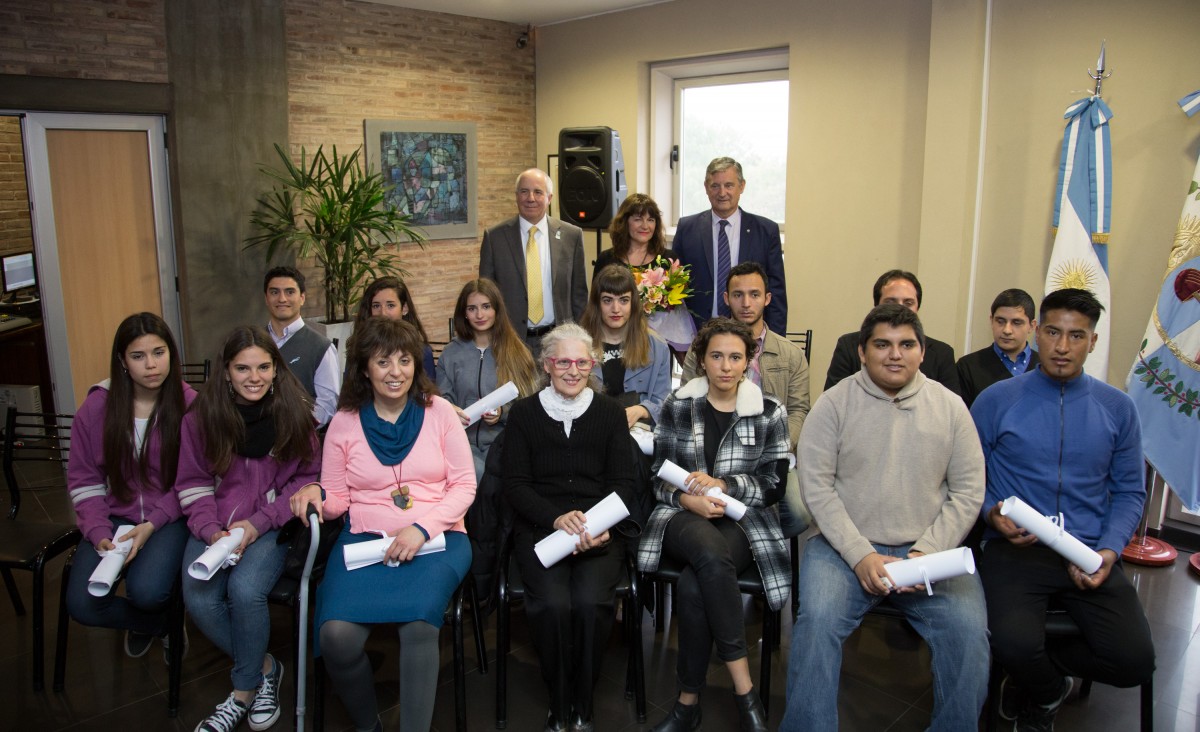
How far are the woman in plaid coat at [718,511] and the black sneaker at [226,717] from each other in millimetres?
1392

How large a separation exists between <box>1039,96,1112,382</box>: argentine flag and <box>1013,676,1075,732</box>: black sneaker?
2324mm

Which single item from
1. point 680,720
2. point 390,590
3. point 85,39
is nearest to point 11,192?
point 85,39

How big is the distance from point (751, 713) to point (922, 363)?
5.24 ft

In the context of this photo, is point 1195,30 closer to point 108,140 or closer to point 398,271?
point 398,271

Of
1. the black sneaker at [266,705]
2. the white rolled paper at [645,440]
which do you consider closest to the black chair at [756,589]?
the white rolled paper at [645,440]

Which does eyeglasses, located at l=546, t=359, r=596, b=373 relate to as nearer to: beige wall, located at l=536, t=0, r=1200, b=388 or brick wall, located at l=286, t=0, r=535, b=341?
beige wall, located at l=536, t=0, r=1200, b=388

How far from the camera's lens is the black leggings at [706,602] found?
2.77 m

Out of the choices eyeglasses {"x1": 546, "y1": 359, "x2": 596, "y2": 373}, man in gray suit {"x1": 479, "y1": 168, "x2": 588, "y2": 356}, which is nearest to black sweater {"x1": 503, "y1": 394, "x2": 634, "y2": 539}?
eyeglasses {"x1": 546, "y1": 359, "x2": 596, "y2": 373}

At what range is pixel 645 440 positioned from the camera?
10.8 feet

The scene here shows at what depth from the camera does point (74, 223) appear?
221 inches

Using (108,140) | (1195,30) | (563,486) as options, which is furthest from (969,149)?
(108,140)

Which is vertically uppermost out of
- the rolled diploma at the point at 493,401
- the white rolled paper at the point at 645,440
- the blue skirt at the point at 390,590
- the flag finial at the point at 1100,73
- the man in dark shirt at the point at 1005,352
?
the flag finial at the point at 1100,73

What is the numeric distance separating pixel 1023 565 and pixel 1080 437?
1.48 ft

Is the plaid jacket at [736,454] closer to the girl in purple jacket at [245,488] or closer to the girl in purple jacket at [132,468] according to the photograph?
the girl in purple jacket at [245,488]
